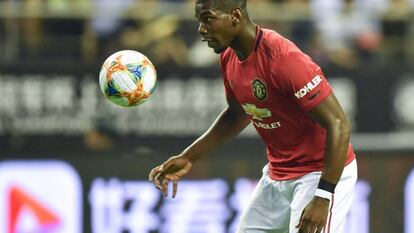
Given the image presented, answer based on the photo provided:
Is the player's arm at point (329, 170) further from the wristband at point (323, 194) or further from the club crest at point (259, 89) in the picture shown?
the club crest at point (259, 89)

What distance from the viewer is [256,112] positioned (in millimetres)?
6137

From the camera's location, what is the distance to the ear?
5.97 meters

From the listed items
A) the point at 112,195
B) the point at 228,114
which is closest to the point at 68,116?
the point at 112,195

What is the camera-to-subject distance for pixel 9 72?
1184cm

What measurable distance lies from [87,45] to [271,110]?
6.22m

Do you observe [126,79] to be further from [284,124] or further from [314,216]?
[314,216]

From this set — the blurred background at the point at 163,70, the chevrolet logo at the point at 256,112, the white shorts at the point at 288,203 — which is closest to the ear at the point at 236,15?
the chevrolet logo at the point at 256,112

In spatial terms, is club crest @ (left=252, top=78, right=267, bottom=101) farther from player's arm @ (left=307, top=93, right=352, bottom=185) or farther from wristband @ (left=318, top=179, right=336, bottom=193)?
wristband @ (left=318, top=179, right=336, bottom=193)

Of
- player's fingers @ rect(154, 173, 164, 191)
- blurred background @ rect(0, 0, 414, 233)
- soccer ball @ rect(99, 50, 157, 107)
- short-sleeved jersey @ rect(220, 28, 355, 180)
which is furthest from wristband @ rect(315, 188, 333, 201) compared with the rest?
blurred background @ rect(0, 0, 414, 233)

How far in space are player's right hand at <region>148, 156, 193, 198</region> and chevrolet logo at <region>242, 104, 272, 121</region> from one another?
2.03ft

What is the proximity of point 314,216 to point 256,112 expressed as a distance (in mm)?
843

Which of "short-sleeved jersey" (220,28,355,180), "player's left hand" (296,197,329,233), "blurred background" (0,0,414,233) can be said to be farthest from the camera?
"blurred background" (0,0,414,233)

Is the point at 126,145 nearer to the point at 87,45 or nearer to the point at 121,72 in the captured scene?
the point at 87,45

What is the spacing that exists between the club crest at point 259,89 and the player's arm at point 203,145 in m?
0.55
